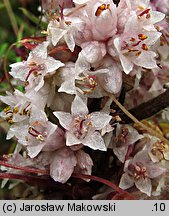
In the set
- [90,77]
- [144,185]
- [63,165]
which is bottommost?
[144,185]

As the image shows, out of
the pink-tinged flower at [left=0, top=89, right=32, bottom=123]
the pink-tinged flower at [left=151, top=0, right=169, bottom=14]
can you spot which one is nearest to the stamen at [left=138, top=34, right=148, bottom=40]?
the pink-tinged flower at [left=151, top=0, right=169, bottom=14]

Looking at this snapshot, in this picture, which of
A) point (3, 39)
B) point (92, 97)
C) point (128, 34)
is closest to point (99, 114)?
point (92, 97)

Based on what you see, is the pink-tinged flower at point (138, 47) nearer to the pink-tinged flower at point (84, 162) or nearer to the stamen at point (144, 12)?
the stamen at point (144, 12)

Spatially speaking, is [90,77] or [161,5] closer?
[90,77]

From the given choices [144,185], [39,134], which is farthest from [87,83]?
[144,185]

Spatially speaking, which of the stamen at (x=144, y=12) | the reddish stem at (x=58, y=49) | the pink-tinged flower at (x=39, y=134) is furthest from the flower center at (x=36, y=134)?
the stamen at (x=144, y=12)

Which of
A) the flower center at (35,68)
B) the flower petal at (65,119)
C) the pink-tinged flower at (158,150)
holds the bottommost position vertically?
the pink-tinged flower at (158,150)

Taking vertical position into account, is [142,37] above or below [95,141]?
above

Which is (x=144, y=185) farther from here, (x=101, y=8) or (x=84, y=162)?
(x=101, y=8)
